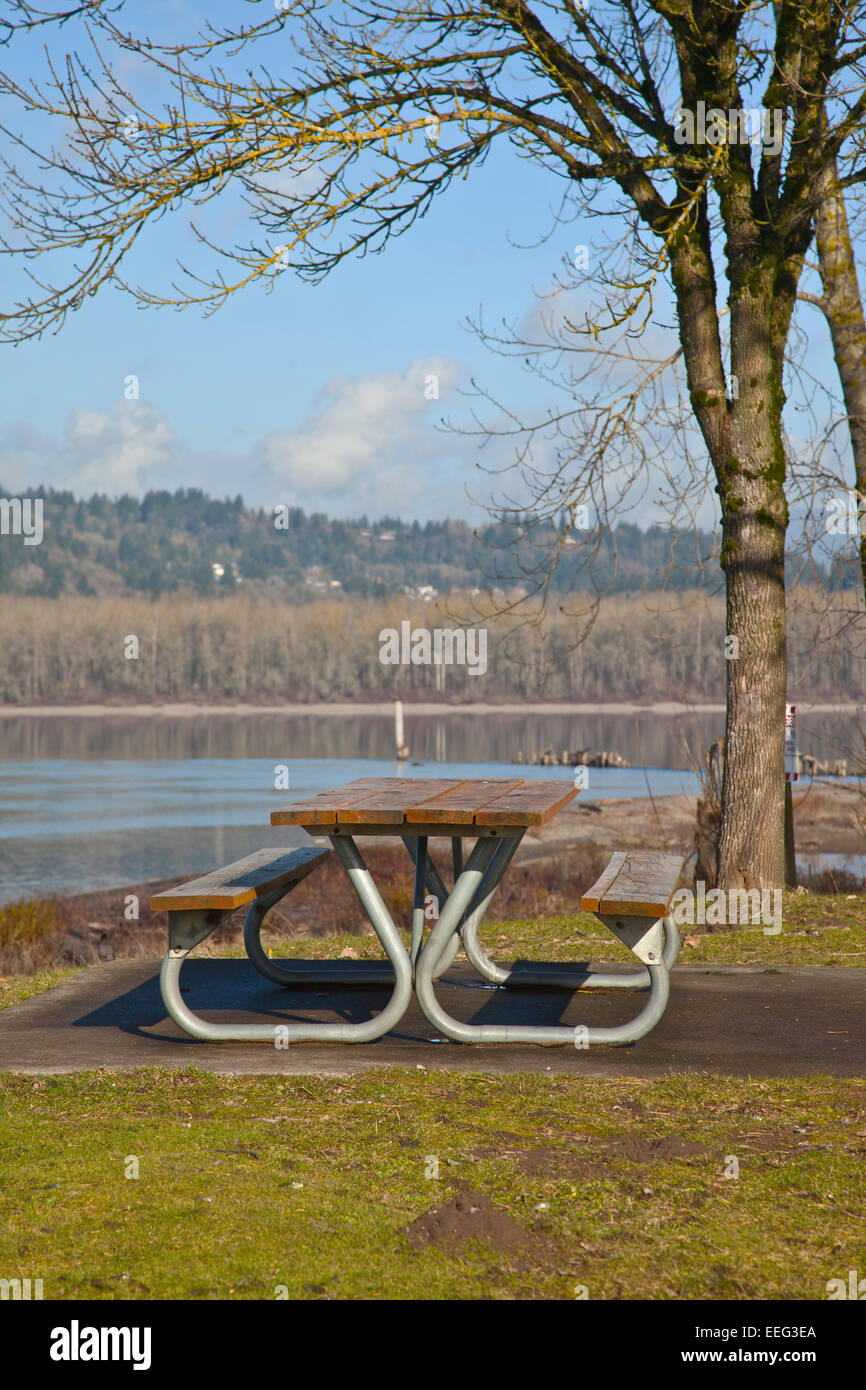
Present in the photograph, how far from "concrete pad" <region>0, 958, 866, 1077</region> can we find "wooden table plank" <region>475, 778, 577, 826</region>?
35.2 inches

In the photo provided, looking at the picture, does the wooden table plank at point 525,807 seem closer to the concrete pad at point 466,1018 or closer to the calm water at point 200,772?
the concrete pad at point 466,1018

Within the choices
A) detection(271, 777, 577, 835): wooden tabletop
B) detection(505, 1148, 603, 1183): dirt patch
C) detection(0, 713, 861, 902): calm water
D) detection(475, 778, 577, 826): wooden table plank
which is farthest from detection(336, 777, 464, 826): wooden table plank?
detection(0, 713, 861, 902): calm water

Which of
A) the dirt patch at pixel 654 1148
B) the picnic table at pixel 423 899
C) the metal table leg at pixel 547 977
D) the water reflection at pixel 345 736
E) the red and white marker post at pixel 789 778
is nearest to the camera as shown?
the dirt patch at pixel 654 1148

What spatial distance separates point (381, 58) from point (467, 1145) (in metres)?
7.61

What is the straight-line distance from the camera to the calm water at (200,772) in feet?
73.2

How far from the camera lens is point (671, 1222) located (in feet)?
9.90

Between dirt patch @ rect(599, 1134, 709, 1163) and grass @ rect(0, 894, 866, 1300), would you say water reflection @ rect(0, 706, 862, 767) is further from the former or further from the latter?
dirt patch @ rect(599, 1134, 709, 1163)

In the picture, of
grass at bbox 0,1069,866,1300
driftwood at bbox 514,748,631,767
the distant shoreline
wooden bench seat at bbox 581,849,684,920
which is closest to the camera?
grass at bbox 0,1069,866,1300

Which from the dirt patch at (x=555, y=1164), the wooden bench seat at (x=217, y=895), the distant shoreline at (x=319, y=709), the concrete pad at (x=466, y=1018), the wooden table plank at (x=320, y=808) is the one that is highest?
the wooden table plank at (x=320, y=808)

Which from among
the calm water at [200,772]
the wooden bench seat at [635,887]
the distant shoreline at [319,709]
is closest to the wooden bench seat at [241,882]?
the wooden bench seat at [635,887]

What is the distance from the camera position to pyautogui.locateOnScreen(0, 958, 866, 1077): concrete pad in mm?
4520

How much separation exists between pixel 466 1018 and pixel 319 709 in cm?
11245

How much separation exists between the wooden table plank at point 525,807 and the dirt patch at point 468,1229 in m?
1.40

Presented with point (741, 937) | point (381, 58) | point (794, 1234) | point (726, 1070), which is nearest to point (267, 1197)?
point (794, 1234)
